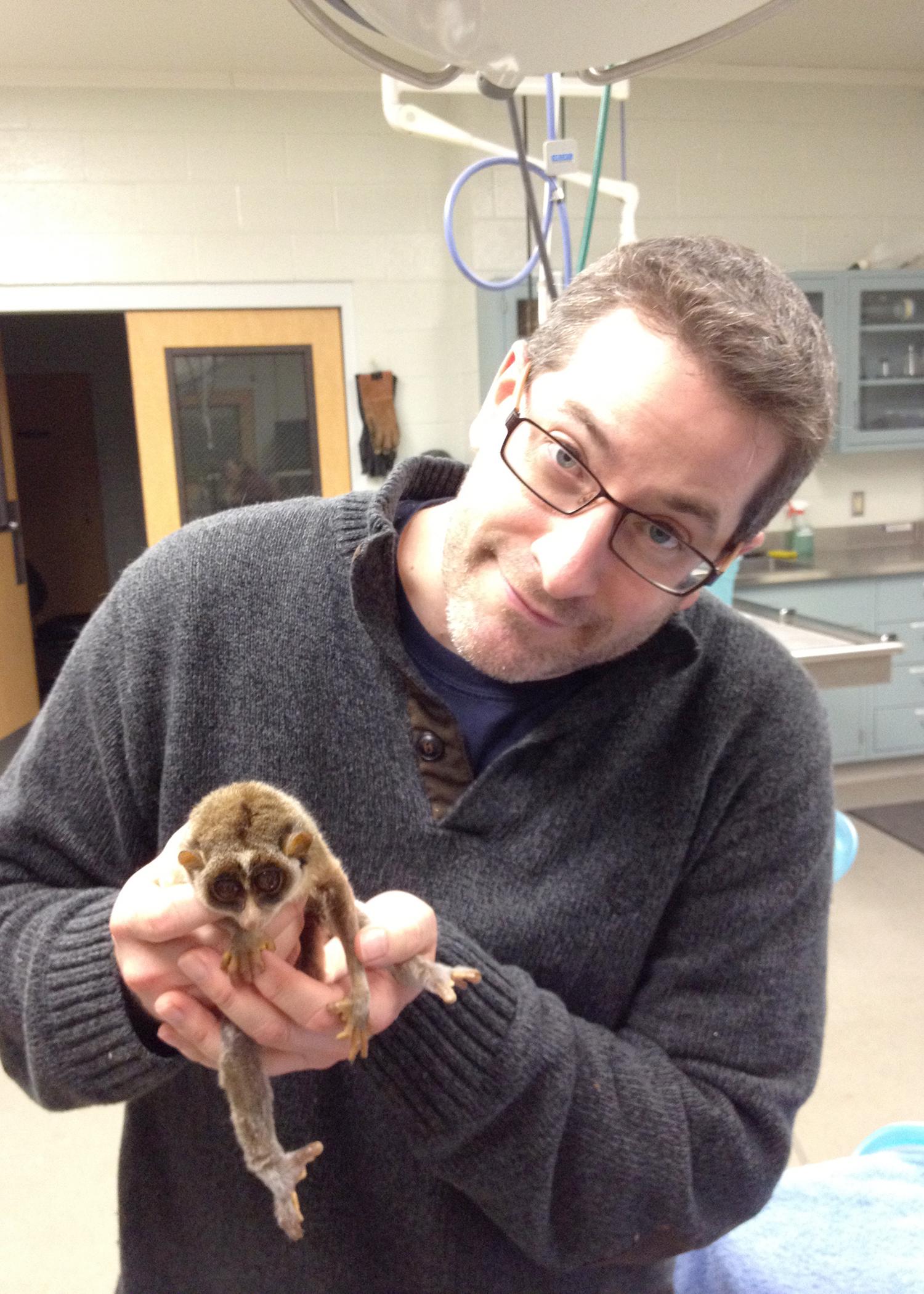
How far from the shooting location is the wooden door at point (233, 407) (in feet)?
14.1

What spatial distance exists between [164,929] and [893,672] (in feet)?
14.0

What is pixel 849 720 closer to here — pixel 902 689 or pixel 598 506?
pixel 902 689

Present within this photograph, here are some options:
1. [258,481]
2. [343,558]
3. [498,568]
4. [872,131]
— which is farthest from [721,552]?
[872,131]

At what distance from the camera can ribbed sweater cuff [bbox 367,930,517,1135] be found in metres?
0.74

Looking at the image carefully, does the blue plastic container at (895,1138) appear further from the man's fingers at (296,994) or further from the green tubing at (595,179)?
the green tubing at (595,179)

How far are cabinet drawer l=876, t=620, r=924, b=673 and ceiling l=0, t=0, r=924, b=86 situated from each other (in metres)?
2.61

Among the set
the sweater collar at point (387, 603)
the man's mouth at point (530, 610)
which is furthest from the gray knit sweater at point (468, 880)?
the man's mouth at point (530, 610)

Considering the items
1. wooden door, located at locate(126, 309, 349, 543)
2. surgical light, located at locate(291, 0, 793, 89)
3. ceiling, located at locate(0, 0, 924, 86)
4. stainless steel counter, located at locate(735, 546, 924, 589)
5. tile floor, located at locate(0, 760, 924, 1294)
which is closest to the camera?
surgical light, located at locate(291, 0, 793, 89)

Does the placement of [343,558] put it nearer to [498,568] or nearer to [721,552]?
[498,568]

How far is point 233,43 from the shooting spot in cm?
380

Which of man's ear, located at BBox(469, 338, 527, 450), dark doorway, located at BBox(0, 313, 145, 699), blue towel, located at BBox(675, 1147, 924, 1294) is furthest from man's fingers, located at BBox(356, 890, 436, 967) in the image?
dark doorway, located at BBox(0, 313, 145, 699)

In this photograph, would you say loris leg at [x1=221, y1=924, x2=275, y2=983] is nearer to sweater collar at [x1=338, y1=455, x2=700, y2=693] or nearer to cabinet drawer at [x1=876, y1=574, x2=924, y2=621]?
sweater collar at [x1=338, y1=455, x2=700, y2=693]

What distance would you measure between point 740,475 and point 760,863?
1.30 feet

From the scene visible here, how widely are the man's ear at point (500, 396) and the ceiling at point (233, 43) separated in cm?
325
